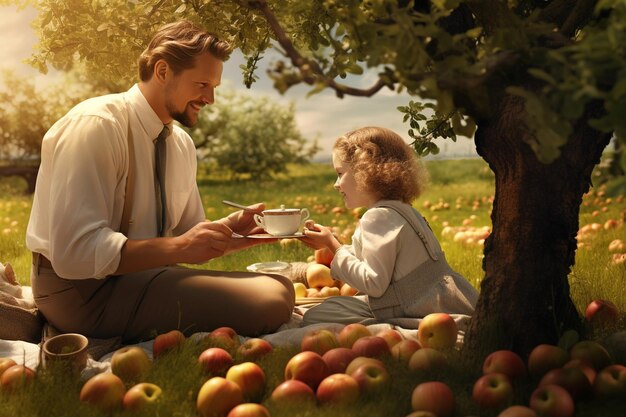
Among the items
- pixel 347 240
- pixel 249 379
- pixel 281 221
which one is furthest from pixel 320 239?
pixel 347 240

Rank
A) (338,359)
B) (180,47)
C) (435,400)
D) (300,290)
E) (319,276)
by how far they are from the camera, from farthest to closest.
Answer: (319,276) < (300,290) < (180,47) < (338,359) < (435,400)

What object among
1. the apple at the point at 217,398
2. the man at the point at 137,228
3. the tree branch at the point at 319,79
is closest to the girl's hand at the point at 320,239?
the man at the point at 137,228

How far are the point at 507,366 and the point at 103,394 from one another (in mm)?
1666

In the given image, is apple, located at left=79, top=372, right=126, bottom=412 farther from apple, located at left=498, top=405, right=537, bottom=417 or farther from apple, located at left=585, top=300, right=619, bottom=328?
apple, located at left=585, top=300, right=619, bottom=328

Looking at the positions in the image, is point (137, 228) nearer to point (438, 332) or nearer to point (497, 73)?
point (438, 332)

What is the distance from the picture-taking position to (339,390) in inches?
108

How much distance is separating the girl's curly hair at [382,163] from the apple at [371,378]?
1.49m

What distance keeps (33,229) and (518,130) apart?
107 inches

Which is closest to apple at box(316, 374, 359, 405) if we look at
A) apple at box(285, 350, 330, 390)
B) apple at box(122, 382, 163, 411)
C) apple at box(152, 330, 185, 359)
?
apple at box(285, 350, 330, 390)

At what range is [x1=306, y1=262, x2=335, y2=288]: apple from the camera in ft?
17.2

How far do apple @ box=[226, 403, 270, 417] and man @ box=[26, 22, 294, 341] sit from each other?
1.26 metres

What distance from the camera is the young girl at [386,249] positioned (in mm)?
3971

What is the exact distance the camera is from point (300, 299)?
484 centimetres

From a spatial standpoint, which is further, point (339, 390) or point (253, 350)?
point (253, 350)
